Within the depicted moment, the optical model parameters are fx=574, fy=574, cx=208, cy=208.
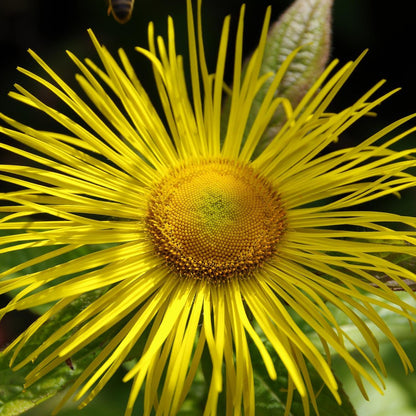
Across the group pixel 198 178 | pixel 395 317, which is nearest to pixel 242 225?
pixel 198 178

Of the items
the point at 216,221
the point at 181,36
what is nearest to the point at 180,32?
the point at 181,36

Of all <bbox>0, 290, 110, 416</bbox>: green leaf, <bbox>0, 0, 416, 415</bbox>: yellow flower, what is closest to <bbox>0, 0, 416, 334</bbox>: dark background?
<bbox>0, 0, 416, 415</bbox>: yellow flower

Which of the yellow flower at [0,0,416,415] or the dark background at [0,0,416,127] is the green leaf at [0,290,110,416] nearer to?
Result: the yellow flower at [0,0,416,415]

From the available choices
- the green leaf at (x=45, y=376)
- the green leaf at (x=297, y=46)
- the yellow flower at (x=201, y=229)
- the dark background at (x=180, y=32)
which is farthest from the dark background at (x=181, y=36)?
the green leaf at (x=45, y=376)

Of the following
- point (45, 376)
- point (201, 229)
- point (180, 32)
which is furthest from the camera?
point (180, 32)

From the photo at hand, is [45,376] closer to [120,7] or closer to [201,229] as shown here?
[201,229]

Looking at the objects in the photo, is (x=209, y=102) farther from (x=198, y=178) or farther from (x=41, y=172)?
(x=41, y=172)
